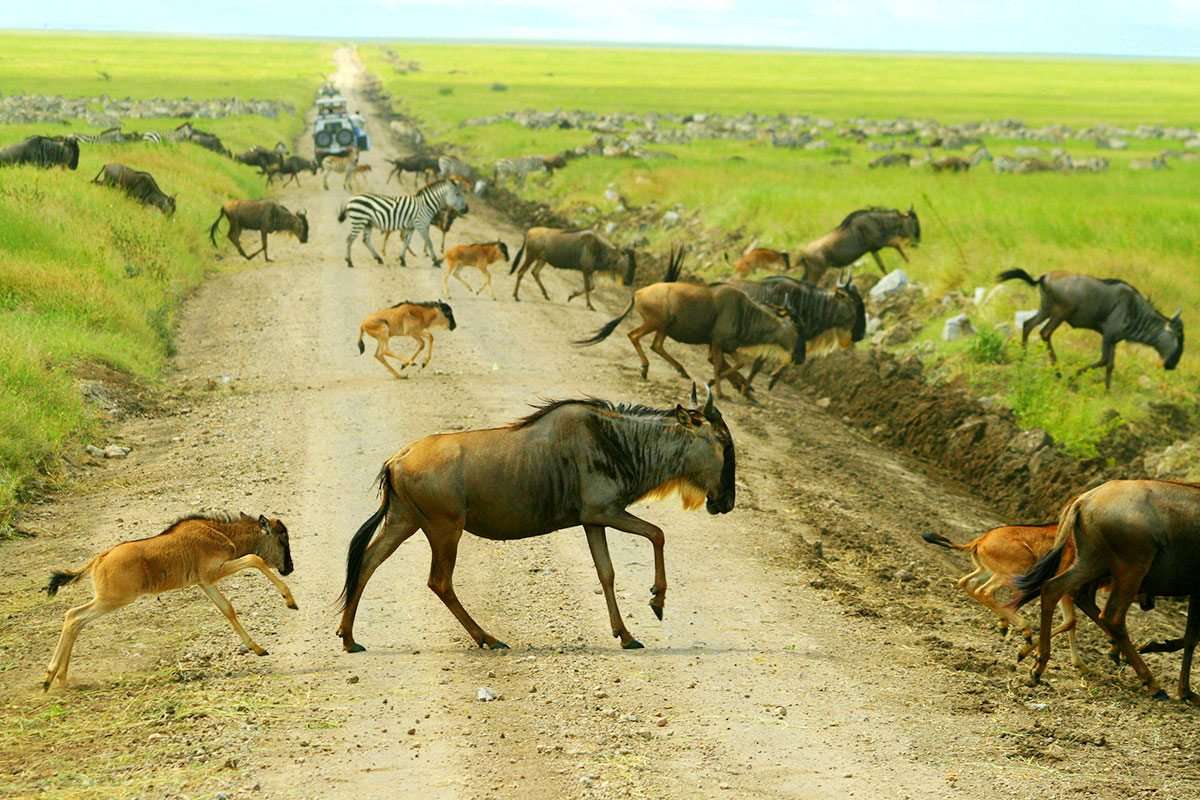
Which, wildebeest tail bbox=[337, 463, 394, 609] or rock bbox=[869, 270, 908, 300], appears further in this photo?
rock bbox=[869, 270, 908, 300]

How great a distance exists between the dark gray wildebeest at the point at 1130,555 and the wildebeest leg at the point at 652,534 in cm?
250

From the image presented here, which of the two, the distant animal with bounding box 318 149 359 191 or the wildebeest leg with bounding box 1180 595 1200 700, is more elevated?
the wildebeest leg with bounding box 1180 595 1200 700

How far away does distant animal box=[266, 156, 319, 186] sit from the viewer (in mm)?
42438

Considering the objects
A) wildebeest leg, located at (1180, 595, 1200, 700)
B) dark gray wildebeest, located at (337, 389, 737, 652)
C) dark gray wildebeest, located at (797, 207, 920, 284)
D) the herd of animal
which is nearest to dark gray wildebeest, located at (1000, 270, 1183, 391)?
dark gray wildebeest, located at (797, 207, 920, 284)

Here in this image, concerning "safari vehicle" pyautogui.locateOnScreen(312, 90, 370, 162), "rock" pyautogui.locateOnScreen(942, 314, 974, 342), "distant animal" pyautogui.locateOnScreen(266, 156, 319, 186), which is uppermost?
"rock" pyautogui.locateOnScreen(942, 314, 974, 342)

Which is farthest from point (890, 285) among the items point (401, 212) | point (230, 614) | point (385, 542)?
point (230, 614)

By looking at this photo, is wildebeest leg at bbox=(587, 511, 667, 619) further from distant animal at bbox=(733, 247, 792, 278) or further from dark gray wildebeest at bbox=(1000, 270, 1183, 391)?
distant animal at bbox=(733, 247, 792, 278)

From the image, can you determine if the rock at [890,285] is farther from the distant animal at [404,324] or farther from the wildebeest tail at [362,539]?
the wildebeest tail at [362,539]

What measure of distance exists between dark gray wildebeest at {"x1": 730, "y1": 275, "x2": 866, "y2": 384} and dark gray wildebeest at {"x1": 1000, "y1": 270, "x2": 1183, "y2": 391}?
2.72 m

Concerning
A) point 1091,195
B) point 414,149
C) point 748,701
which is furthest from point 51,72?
point 748,701

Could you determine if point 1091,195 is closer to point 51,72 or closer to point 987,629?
point 987,629

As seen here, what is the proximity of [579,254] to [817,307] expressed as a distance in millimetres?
5925

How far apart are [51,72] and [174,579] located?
123189mm

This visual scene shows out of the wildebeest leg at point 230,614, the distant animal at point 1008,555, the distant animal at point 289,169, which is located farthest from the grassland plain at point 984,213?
the wildebeest leg at point 230,614
